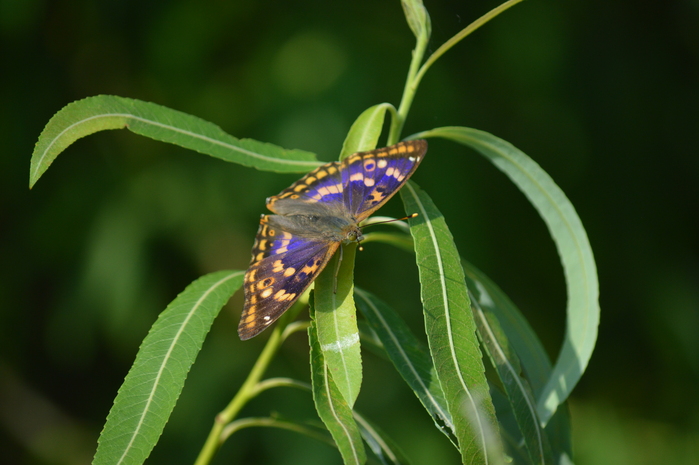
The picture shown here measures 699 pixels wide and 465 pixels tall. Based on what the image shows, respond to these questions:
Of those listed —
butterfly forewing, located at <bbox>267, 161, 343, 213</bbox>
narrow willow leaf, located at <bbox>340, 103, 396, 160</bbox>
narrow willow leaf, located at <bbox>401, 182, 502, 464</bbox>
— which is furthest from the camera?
butterfly forewing, located at <bbox>267, 161, 343, 213</bbox>

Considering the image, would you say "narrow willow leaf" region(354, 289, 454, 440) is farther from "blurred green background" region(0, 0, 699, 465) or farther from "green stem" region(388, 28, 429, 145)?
"blurred green background" region(0, 0, 699, 465)

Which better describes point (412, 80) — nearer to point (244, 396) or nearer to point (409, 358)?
point (409, 358)

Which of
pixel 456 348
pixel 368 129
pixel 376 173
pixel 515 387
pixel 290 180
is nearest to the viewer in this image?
pixel 456 348

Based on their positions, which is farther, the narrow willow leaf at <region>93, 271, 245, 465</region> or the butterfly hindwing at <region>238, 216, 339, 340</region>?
the butterfly hindwing at <region>238, 216, 339, 340</region>

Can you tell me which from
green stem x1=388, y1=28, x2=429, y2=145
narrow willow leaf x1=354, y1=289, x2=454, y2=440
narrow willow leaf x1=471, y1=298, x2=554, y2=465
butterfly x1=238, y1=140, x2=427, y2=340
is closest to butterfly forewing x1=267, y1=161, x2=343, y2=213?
butterfly x1=238, y1=140, x2=427, y2=340

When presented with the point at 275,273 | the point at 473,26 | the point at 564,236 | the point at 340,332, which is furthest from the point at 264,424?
the point at 473,26

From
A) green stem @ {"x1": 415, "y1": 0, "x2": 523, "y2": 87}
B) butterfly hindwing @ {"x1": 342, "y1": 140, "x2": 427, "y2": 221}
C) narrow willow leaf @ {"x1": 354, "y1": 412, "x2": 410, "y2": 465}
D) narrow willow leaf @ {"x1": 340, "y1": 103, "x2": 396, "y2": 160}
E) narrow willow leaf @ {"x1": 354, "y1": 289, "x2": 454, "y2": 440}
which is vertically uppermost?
green stem @ {"x1": 415, "y1": 0, "x2": 523, "y2": 87}
